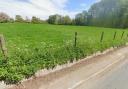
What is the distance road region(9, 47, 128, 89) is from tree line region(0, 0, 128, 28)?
5898 centimetres

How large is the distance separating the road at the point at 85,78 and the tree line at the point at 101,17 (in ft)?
194

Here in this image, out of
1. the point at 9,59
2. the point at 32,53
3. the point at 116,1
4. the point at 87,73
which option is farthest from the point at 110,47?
the point at 116,1

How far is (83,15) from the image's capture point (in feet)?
300

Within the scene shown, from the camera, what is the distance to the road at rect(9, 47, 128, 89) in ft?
24.5

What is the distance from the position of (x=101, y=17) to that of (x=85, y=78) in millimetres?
74685

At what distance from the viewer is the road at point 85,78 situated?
746cm

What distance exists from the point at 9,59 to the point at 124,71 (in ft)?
16.8

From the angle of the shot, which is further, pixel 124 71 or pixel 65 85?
pixel 124 71

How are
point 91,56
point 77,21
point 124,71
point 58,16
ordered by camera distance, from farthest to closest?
point 58,16
point 77,21
point 91,56
point 124,71

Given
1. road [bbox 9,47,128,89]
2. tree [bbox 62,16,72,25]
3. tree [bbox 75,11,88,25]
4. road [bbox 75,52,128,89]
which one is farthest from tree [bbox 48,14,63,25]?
road [bbox 75,52,128,89]

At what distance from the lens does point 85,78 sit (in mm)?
8523

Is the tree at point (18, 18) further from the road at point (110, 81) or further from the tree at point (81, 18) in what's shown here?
the road at point (110, 81)

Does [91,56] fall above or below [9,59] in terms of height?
below

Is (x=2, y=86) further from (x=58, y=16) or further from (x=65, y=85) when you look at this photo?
(x=58, y=16)
